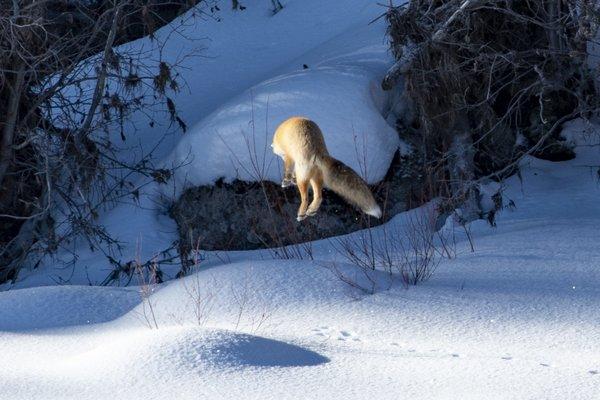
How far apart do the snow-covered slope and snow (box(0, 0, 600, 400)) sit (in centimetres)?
2

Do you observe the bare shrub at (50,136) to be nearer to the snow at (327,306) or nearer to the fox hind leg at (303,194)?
the snow at (327,306)

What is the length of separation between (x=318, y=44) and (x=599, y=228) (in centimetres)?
697

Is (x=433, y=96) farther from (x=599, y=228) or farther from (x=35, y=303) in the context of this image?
(x=35, y=303)

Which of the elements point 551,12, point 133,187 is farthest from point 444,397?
point 133,187

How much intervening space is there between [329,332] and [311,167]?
2.44 metres

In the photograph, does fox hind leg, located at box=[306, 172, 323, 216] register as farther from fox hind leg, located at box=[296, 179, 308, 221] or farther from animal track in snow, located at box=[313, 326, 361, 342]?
animal track in snow, located at box=[313, 326, 361, 342]

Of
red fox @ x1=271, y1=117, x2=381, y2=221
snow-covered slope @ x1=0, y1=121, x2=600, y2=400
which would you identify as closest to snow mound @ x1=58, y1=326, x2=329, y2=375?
snow-covered slope @ x1=0, y1=121, x2=600, y2=400

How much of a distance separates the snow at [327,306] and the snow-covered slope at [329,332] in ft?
0.06

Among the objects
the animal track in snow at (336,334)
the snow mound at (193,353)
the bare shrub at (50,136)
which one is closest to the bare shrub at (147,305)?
the snow mound at (193,353)

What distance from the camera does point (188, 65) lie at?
16750 millimetres

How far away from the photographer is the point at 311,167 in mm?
5430

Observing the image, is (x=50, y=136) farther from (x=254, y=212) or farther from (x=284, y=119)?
(x=284, y=119)

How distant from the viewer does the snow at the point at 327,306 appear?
6.24 meters

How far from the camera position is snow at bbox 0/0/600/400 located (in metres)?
6.24
